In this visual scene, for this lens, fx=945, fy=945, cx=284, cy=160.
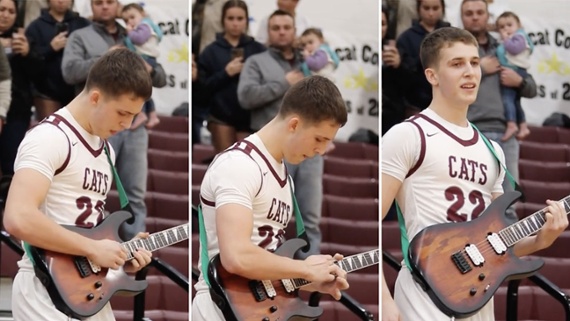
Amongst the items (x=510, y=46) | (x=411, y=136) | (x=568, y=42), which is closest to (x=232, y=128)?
(x=411, y=136)

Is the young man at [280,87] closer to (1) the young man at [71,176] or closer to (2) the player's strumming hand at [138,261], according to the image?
(1) the young man at [71,176]

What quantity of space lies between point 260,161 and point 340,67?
2.32ft

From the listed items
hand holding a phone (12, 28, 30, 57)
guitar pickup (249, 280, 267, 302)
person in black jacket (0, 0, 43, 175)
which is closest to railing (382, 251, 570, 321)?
guitar pickup (249, 280, 267, 302)

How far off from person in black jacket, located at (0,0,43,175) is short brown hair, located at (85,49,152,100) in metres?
0.46

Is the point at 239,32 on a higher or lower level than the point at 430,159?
higher

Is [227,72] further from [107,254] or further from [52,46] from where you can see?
[107,254]

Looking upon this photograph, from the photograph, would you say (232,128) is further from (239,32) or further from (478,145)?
(478,145)

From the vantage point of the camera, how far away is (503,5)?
13.1 feet

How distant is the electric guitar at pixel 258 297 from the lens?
11.6 ft

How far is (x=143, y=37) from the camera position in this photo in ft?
13.4

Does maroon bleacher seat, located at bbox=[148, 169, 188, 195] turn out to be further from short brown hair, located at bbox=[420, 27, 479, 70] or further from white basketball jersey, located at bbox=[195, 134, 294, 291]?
short brown hair, located at bbox=[420, 27, 479, 70]

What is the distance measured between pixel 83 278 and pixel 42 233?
0.88 ft

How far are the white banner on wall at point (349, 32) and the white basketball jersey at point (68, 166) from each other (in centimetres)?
95

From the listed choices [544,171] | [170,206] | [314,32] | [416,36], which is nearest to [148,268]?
[170,206]
